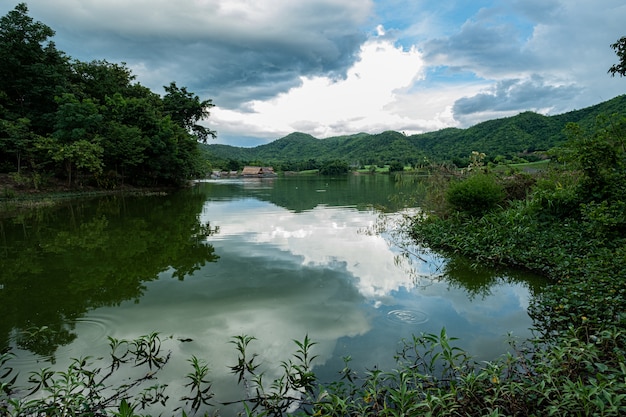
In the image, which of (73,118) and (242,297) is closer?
(242,297)

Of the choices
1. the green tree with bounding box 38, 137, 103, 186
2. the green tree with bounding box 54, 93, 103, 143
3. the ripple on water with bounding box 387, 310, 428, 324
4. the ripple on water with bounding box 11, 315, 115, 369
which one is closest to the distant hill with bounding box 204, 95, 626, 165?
the ripple on water with bounding box 387, 310, 428, 324

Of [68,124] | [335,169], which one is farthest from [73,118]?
[335,169]

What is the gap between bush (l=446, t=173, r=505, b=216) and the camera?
32.0 feet

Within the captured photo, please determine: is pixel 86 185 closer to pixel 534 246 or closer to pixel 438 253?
pixel 438 253

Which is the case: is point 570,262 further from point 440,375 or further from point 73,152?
point 73,152

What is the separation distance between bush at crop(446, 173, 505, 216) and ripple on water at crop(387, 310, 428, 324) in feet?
18.9

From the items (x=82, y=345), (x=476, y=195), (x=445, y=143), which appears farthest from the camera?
(x=445, y=143)

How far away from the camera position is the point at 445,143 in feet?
294

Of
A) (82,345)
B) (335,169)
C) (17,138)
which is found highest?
(17,138)

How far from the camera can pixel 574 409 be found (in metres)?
2.54

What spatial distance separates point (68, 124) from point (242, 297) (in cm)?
2465

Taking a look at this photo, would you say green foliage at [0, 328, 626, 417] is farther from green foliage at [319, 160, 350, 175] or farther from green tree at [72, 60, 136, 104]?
green foliage at [319, 160, 350, 175]

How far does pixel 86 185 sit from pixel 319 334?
28771mm

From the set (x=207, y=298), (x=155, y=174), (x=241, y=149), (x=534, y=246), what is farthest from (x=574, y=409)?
(x=241, y=149)
